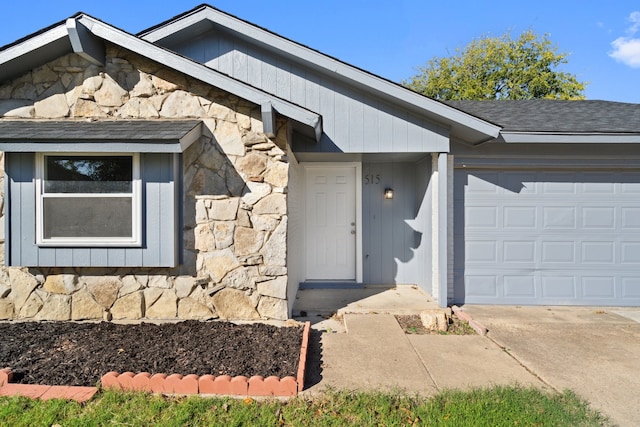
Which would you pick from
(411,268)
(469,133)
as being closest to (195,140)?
(469,133)

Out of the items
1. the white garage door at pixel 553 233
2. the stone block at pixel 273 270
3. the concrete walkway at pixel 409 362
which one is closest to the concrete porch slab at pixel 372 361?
the concrete walkway at pixel 409 362

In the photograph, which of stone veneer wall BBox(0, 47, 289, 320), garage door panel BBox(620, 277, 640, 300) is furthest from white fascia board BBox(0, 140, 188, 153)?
garage door panel BBox(620, 277, 640, 300)

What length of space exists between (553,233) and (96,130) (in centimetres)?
696

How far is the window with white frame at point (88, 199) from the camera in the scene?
165 inches

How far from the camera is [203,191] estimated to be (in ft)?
14.4

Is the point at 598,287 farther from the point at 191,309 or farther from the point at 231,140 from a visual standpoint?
the point at 191,309

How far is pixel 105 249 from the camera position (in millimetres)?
4172

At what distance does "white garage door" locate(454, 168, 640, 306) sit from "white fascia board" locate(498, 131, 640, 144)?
0.61 m

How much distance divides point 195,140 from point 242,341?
101 inches

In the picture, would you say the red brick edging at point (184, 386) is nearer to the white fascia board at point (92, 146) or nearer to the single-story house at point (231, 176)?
the single-story house at point (231, 176)

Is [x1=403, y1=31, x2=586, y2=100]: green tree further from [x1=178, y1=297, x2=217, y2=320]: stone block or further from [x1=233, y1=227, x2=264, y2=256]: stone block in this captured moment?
[x1=178, y1=297, x2=217, y2=320]: stone block

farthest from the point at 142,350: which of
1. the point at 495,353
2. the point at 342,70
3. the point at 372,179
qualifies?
the point at 372,179

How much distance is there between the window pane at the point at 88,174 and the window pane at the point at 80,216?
13cm

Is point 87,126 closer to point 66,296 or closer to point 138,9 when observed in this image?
point 66,296
